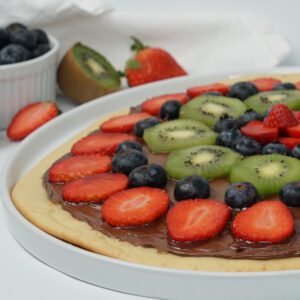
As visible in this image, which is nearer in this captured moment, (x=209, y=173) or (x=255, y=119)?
(x=209, y=173)

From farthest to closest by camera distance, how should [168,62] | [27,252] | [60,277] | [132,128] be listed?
[168,62] → [132,128] → [27,252] → [60,277]

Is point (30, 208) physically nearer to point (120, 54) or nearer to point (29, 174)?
point (29, 174)

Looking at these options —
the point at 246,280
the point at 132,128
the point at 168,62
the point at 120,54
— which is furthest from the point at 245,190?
the point at 120,54

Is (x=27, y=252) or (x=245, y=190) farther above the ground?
(x=245, y=190)

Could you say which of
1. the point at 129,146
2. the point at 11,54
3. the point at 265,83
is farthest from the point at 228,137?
the point at 11,54

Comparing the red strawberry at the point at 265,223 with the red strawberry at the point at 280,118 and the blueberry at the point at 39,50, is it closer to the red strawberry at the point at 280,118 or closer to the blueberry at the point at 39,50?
the red strawberry at the point at 280,118

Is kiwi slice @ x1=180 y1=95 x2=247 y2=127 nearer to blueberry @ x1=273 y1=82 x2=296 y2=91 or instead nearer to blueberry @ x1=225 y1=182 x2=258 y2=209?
blueberry @ x1=273 y1=82 x2=296 y2=91

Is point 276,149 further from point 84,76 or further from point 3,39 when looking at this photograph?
point 3,39
